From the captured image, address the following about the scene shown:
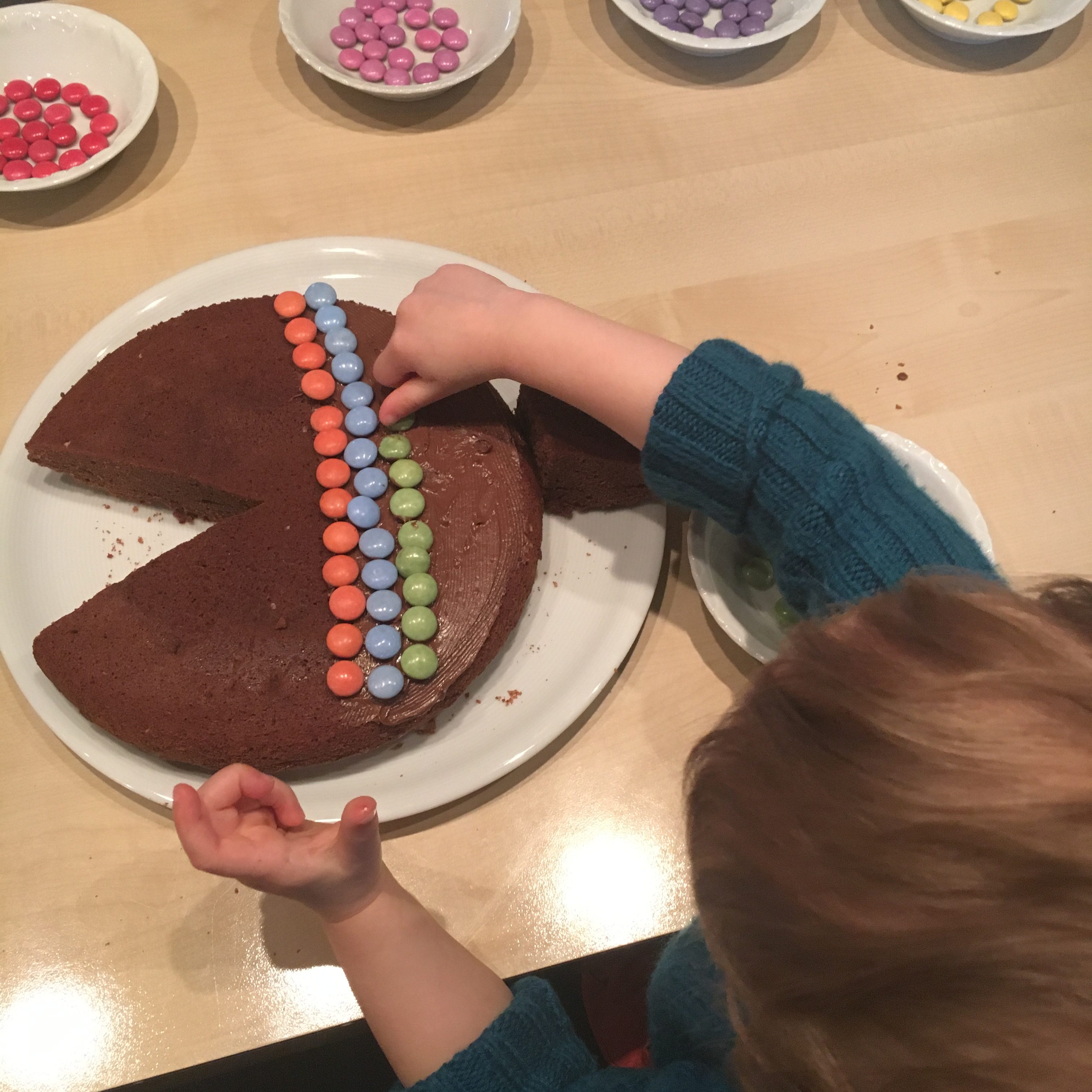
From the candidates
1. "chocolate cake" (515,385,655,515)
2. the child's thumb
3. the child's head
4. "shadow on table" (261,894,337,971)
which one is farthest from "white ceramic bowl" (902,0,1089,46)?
"shadow on table" (261,894,337,971)

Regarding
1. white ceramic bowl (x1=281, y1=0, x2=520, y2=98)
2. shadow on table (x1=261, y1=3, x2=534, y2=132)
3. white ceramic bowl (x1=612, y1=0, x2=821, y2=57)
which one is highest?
white ceramic bowl (x1=612, y1=0, x2=821, y2=57)

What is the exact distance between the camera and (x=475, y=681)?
88 cm

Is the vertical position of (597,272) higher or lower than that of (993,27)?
lower

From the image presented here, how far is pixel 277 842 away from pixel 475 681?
0.85 ft

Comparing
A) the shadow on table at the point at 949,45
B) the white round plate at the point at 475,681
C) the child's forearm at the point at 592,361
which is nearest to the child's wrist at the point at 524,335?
the child's forearm at the point at 592,361

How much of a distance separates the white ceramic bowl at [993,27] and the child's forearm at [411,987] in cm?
125

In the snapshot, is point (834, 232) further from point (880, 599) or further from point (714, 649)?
point (880, 599)

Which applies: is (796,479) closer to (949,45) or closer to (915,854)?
(915,854)

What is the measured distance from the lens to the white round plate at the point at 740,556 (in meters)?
0.82

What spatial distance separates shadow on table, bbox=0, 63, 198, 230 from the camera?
1.08m

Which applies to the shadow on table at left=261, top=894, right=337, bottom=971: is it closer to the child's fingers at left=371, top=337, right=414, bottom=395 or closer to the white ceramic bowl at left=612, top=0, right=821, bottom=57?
the child's fingers at left=371, top=337, right=414, bottom=395

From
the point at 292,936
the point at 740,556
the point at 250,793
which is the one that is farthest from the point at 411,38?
the point at 292,936

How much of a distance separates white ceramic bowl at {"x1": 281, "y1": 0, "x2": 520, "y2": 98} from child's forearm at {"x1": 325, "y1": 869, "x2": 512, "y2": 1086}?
2.98ft

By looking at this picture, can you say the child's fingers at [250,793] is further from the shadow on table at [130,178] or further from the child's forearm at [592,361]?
the shadow on table at [130,178]
